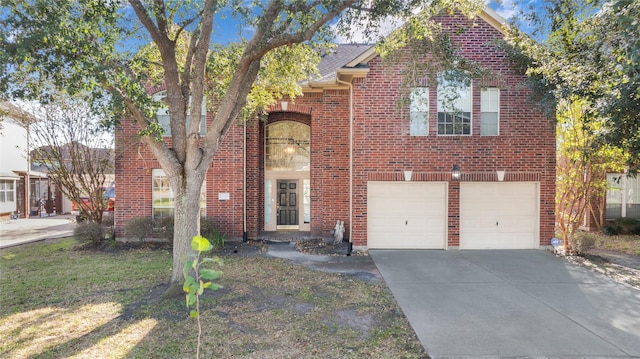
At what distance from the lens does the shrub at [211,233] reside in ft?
31.7

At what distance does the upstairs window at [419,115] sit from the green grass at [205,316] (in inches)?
192

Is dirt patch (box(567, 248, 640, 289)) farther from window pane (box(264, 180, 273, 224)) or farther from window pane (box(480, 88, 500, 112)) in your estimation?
window pane (box(264, 180, 273, 224))

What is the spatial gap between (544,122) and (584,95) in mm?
3622

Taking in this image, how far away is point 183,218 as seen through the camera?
565 centimetres

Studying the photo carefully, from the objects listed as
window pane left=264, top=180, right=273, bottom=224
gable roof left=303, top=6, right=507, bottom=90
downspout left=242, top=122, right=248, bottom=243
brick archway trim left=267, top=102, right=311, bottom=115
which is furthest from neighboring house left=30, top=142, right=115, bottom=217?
gable roof left=303, top=6, right=507, bottom=90

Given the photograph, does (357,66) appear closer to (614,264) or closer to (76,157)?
(614,264)

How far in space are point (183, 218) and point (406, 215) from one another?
6.30 m

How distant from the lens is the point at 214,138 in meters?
5.92

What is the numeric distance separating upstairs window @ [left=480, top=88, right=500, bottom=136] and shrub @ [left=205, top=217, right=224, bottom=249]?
830 centimetres

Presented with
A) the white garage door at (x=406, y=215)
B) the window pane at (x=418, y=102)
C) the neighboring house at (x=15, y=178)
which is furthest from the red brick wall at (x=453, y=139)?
the neighboring house at (x=15, y=178)

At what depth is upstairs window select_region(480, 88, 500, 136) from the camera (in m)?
9.42

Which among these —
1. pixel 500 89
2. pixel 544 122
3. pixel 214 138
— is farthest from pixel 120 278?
pixel 544 122

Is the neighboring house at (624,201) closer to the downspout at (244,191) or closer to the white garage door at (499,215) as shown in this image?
the white garage door at (499,215)

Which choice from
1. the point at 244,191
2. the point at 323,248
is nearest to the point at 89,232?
the point at 244,191
